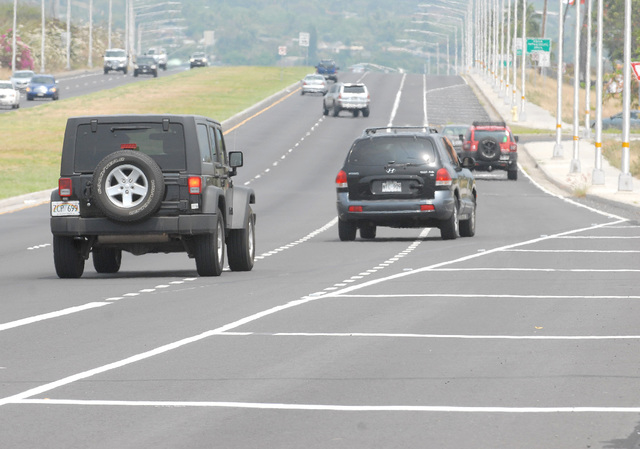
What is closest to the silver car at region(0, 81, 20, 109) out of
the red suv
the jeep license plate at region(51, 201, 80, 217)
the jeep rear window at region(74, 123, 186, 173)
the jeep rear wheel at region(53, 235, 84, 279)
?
the red suv

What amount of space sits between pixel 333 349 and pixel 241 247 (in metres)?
7.27

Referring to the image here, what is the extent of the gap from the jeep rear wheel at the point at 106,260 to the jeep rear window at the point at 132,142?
2074 mm

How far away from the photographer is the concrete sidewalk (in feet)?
136

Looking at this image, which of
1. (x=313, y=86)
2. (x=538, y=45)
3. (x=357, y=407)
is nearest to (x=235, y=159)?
(x=357, y=407)

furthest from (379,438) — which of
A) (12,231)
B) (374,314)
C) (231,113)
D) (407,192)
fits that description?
(231,113)

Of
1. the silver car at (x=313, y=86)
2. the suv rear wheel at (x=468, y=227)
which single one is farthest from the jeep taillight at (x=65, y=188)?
the silver car at (x=313, y=86)

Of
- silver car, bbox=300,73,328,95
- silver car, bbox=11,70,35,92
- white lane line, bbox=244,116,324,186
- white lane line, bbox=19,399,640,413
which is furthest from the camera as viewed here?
silver car, bbox=300,73,328,95

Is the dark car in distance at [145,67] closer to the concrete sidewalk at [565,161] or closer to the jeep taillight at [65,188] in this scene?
the concrete sidewalk at [565,161]

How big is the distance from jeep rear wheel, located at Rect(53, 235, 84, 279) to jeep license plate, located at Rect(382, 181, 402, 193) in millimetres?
7693

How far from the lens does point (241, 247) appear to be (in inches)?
717

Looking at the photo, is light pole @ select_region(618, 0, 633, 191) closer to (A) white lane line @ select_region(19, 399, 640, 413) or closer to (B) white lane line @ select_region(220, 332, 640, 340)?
(B) white lane line @ select_region(220, 332, 640, 340)

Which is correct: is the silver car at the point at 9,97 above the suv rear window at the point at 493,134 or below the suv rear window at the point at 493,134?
above

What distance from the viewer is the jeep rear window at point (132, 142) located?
16938 millimetres

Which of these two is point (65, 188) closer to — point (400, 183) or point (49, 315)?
point (49, 315)
